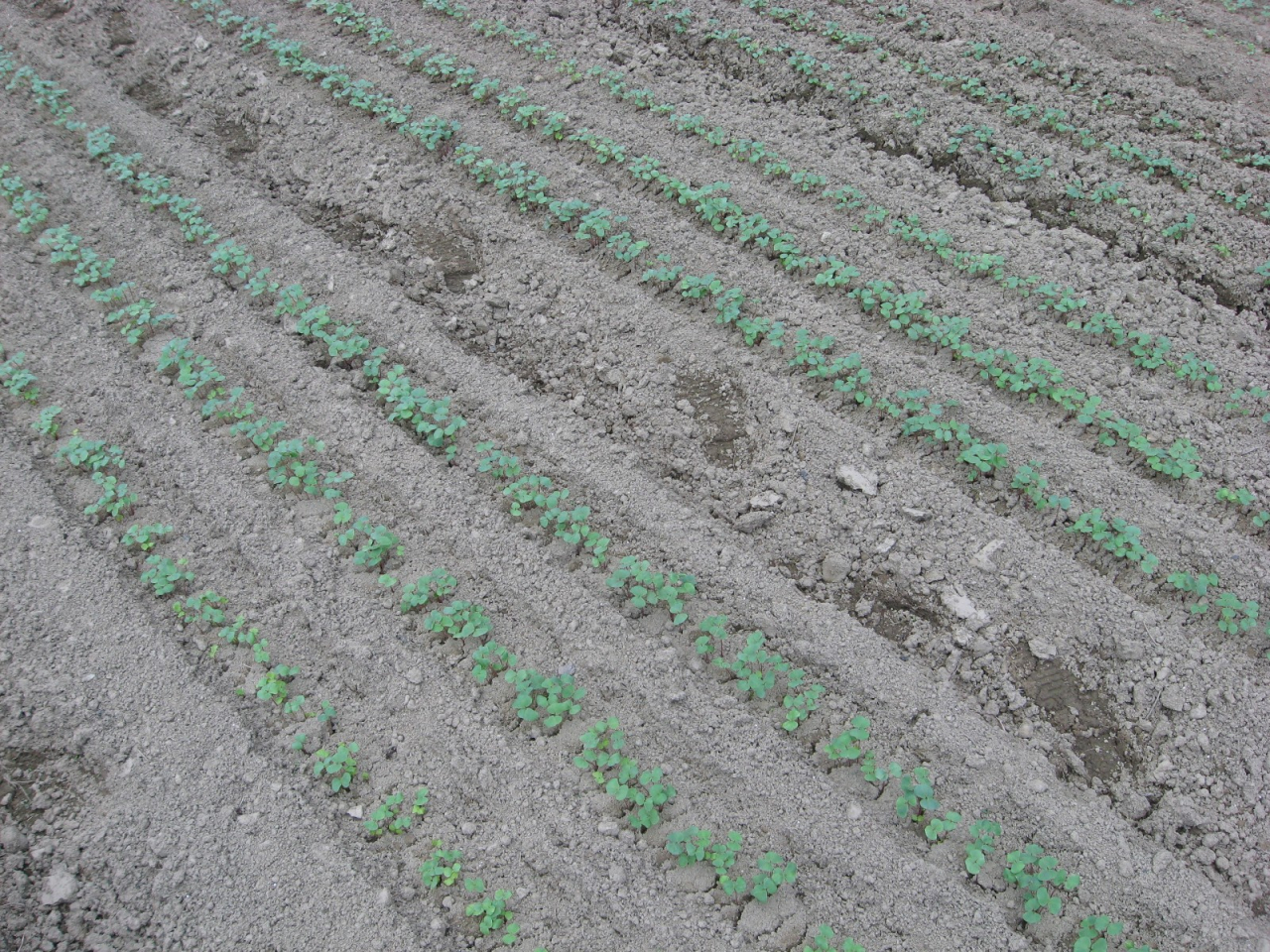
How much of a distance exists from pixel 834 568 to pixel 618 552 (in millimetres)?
959

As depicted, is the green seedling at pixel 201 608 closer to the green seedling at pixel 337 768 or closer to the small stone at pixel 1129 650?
the green seedling at pixel 337 768

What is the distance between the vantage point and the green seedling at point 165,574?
3.46 metres

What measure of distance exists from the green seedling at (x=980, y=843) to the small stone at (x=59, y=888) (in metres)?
3.04

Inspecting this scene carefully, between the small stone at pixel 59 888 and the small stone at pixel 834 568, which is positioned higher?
the small stone at pixel 834 568

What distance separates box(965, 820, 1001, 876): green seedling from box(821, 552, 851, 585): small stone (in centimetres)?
110

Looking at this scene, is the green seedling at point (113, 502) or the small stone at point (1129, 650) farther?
the green seedling at point (113, 502)

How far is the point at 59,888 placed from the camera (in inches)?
109

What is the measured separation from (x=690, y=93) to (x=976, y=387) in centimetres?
297

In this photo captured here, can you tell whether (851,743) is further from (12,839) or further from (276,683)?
(12,839)

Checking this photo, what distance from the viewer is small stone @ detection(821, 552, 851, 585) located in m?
3.65

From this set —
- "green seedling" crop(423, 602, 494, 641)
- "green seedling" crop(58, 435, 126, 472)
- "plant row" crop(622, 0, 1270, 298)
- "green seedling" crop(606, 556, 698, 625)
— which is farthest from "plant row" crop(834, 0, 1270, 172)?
"green seedling" crop(58, 435, 126, 472)

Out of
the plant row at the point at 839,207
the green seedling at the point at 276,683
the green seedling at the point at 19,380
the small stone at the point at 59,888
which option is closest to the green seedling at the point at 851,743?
the green seedling at the point at 276,683

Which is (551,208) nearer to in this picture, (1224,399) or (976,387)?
(976,387)

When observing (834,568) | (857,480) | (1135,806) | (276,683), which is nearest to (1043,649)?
(1135,806)
